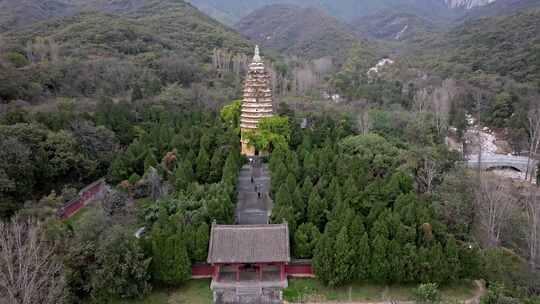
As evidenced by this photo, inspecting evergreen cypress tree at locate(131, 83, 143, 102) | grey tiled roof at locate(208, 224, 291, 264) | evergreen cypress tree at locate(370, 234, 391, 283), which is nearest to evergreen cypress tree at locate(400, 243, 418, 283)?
evergreen cypress tree at locate(370, 234, 391, 283)

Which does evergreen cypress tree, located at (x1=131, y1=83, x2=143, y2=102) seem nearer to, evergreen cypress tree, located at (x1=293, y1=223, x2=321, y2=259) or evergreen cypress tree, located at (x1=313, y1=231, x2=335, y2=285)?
evergreen cypress tree, located at (x1=293, y1=223, x2=321, y2=259)

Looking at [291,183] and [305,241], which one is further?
[291,183]

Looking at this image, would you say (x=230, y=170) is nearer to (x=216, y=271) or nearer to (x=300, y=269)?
(x=216, y=271)

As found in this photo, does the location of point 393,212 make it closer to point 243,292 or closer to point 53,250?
point 243,292

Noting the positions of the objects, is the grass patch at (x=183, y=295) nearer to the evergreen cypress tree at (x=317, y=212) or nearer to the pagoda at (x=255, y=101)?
the evergreen cypress tree at (x=317, y=212)

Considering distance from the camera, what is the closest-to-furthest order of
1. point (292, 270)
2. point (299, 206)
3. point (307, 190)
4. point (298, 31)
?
point (292, 270) < point (299, 206) < point (307, 190) < point (298, 31)

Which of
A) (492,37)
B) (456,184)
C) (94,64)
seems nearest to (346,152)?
(456,184)

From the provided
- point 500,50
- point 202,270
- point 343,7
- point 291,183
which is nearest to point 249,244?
point 202,270
